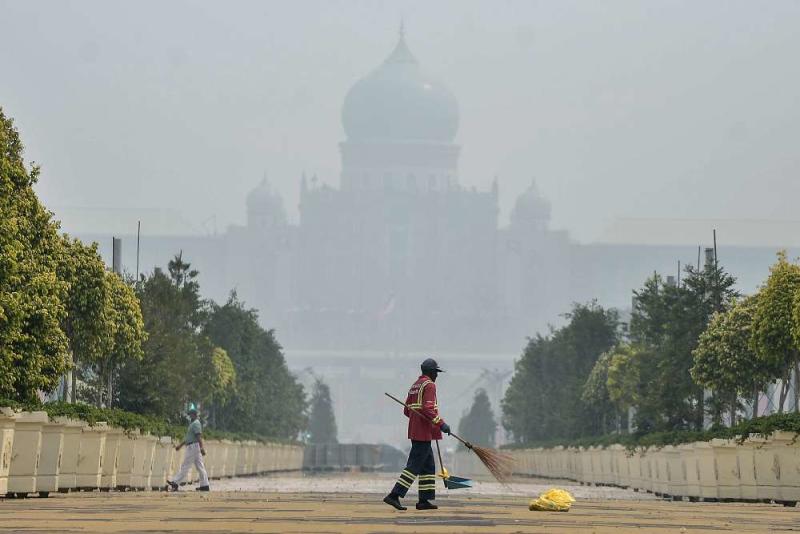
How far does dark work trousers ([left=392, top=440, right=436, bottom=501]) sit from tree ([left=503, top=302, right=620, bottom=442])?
5693cm

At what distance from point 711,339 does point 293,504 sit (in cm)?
2434

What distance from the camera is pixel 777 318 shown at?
43.4m

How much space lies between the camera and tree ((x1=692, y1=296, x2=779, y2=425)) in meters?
47.7

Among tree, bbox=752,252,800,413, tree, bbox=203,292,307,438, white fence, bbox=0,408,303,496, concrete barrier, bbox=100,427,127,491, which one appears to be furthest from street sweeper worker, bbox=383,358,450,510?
tree, bbox=203,292,307,438

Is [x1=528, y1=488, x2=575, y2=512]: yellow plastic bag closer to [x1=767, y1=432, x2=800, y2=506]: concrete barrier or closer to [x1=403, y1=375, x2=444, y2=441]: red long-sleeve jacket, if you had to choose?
[x1=403, y1=375, x2=444, y2=441]: red long-sleeve jacket

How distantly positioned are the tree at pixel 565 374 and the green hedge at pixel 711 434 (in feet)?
32.3

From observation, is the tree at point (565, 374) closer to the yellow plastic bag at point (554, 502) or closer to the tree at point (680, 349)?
the tree at point (680, 349)

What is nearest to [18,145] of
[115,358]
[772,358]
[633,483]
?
[115,358]

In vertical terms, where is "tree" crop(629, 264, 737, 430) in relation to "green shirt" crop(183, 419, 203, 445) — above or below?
above

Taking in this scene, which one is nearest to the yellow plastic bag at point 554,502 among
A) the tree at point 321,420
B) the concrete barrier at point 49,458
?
the concrete barrier at point 49,458

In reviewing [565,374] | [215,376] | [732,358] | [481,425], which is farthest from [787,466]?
[481,425]

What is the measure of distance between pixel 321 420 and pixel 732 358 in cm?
14156

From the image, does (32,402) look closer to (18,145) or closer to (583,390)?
(18,145)

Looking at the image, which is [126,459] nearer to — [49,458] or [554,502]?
[49,458]
